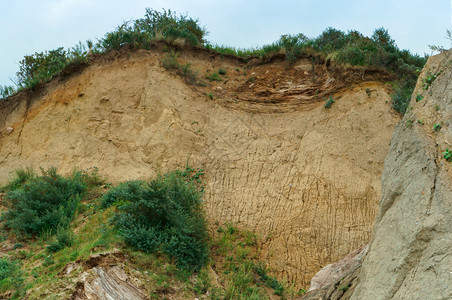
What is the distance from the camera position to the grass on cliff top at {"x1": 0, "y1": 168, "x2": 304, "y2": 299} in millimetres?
8812

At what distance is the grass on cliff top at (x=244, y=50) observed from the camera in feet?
48.3

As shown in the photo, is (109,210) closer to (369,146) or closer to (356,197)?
(356,197)

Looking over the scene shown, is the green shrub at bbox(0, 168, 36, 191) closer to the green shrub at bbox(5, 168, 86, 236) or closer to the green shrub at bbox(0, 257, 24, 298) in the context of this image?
the green shrub at bbox(5, 168, 86, 236)

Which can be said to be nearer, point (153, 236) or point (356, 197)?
point (153, 236)

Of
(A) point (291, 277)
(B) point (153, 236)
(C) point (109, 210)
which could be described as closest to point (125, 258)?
(B) point (153, 236)

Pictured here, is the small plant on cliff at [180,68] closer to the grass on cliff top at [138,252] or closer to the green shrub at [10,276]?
the grass on cliff top at [138,252]

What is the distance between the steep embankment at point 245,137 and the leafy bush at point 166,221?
1.50 metres

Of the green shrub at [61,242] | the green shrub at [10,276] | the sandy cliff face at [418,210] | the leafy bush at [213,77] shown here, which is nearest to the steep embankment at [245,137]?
the leafy bush at [213,77]

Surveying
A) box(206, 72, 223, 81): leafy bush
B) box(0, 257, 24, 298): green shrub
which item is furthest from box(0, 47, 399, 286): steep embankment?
box(0, 257, 24, 298): green shrub

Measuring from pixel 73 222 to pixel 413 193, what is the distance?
8.28m

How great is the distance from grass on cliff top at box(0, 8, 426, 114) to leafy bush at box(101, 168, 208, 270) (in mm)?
6153

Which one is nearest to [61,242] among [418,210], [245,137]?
[245,137]

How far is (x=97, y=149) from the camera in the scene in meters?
14.5

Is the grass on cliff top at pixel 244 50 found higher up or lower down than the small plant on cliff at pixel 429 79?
higher up
